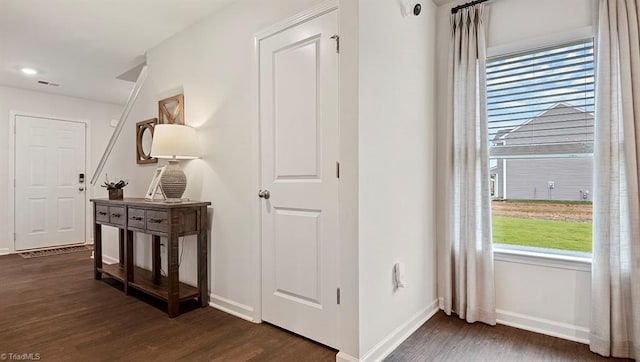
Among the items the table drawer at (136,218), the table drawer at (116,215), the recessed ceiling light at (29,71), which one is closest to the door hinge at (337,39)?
the table drawer at (136,218)

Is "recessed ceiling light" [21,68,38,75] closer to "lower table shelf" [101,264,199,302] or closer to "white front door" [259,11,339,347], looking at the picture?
"lower table shelf" [101,264,199,302]

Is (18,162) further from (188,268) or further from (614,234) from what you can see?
(614,234)

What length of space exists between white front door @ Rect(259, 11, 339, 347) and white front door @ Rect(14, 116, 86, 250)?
4.85 metres

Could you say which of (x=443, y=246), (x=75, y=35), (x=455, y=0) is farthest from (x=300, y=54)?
(x=75, y=35)

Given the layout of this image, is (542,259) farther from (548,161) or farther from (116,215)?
→ (116,215)

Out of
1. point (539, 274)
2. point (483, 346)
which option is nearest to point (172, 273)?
point (483, 346)

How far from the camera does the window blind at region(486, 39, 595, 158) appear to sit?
2275mm

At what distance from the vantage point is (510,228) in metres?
2.58

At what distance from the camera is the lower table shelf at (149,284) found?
2.73 metres

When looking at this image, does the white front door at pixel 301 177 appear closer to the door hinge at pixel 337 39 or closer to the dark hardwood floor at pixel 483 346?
the door hinge at pixel 337 39

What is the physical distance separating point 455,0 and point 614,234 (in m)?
1.97

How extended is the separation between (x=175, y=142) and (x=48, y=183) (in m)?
4.07

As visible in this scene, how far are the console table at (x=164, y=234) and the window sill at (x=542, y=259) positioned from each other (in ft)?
7.53

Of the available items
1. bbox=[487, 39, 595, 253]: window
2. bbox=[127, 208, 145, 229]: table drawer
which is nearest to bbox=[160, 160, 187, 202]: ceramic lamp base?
bbox=[127, 208, 145, 229]: table drawer
